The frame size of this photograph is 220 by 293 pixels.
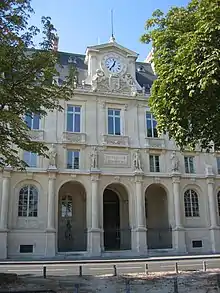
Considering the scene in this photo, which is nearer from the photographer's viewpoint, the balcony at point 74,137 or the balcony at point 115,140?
the balcony at point 74,137

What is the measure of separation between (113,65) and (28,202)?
49.6 ft

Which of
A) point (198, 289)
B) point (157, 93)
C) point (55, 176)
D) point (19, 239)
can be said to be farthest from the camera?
point (55, 176)

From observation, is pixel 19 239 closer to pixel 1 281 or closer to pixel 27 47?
pixel 1 281

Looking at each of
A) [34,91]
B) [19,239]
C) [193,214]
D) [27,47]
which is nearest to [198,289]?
[34,91]

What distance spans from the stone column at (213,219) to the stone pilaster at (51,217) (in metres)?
13.8

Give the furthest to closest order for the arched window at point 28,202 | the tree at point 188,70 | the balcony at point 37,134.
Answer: the balcony at point 37,134 → the arched window at point 28,202 → the tree at point 188,70

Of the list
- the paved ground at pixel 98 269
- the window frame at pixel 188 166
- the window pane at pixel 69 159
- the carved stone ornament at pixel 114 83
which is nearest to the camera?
the paved ground at pixel 98 269

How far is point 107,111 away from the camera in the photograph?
30.9 meters

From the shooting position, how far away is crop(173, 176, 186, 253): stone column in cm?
2830

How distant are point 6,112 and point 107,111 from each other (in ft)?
63.9

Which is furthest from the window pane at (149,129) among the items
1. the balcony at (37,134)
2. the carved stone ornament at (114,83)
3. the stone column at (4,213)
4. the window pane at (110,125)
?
the stone column at (4,213)

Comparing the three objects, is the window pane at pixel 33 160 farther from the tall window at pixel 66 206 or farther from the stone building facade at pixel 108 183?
the tall window at pixel 66 206

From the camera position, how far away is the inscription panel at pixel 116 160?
95.4 ft

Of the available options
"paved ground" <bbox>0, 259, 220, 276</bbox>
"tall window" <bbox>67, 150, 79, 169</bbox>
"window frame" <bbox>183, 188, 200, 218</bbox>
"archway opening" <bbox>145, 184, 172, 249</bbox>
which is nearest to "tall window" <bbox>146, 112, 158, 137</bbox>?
"archway opening" <bbox>145, 184, 172, 249</bbox>
